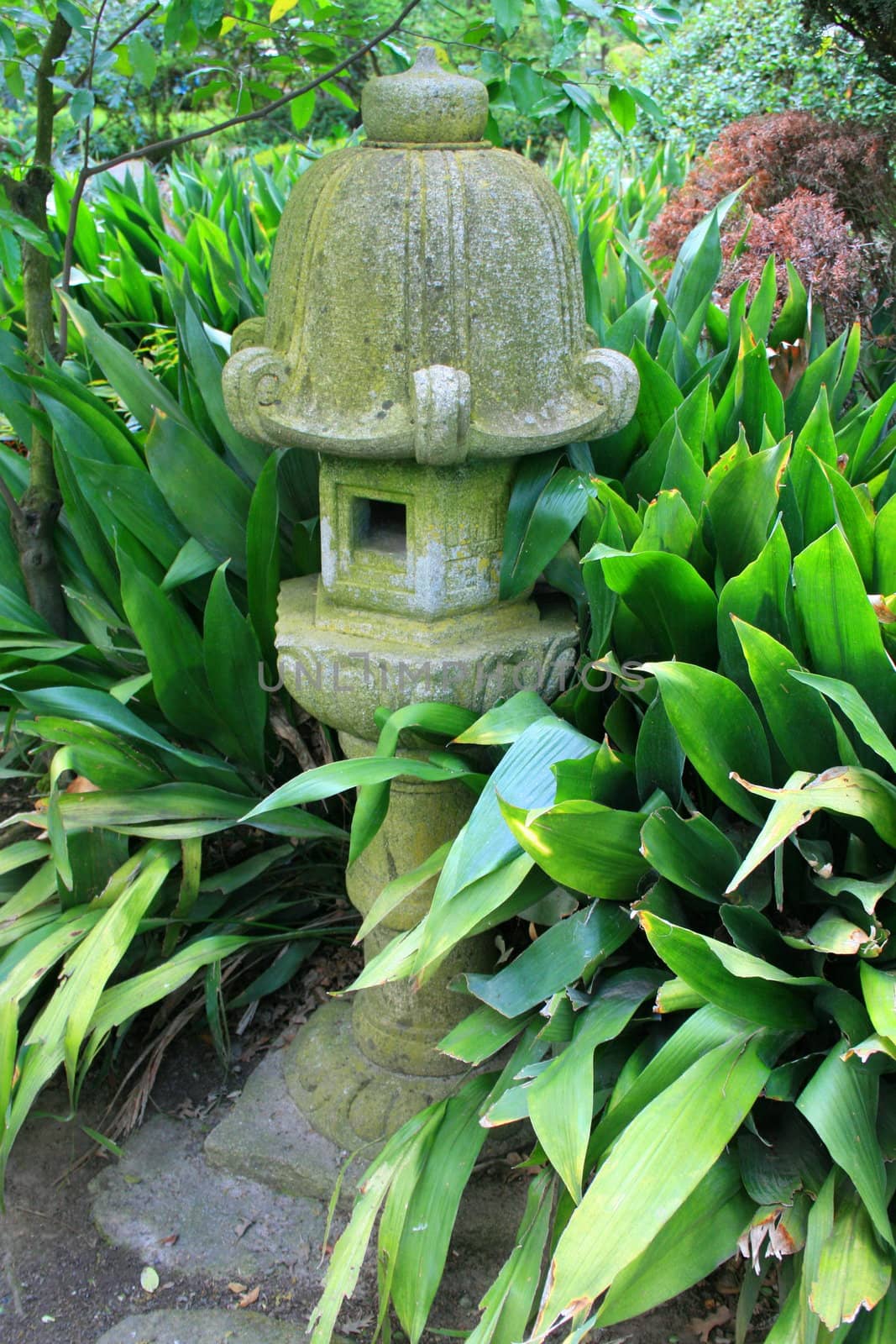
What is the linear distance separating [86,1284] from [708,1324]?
107cm

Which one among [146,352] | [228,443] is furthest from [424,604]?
[146,352]

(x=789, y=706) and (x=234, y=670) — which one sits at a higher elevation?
(x=789, y=706)

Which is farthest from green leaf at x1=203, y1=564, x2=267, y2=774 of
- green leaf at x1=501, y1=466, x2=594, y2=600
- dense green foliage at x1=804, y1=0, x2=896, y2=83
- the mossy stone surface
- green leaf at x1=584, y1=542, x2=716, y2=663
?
dense green foliage at x1=804, y1=0, x2=896, y2=83

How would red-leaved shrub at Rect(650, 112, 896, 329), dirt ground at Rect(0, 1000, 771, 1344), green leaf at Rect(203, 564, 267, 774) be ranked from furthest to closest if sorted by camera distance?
red-leaved shrub at Rect(650, 112, 896, 329)
green leaf at Rect(203, 564, 267, 774)
dirt ground at Rect(0, 1000, 771, 1344)

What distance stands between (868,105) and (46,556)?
12.5 feet

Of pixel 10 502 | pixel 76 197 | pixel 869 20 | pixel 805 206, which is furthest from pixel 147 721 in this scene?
pixel 869 20

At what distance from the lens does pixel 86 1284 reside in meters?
1.97

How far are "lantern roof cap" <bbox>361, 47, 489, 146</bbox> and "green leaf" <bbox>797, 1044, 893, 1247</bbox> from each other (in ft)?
4.69

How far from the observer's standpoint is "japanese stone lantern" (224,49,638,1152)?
1655mm

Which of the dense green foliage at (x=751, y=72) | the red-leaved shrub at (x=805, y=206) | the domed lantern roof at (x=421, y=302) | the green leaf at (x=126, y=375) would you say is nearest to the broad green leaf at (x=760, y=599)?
the domed lantern roof at (x=421, y=302)

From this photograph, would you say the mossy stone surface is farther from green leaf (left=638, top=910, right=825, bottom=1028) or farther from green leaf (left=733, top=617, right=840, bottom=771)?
green leaf (left=638, top=910, right=825, bottom=1028)

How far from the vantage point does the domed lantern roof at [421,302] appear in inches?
64.8

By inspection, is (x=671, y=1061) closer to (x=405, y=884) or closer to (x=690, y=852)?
(x=690, y=852)

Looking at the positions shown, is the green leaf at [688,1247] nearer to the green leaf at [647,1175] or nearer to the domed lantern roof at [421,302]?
the green leaf at [647,1175]
